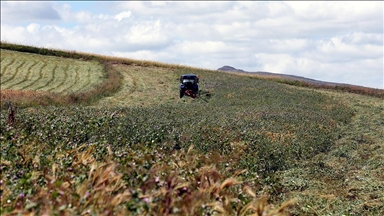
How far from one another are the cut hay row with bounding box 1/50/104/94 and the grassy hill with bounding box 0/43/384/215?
512cm

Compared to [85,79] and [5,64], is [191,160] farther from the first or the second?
[5,64]

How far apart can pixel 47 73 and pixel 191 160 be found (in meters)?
41.0

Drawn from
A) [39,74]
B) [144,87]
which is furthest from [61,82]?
[144,87]

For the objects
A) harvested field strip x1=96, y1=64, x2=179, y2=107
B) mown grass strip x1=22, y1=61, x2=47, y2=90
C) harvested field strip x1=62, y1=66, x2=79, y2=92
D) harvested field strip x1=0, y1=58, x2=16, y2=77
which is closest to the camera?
harvested field strip x1=96, y1=64, x2=179, y2=107

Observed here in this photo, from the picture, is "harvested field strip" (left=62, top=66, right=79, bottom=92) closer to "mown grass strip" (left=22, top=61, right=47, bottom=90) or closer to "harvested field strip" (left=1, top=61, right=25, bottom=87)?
"mown grass strip" (left=22, top=61, right=47, bottom=90)

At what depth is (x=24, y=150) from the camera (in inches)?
399

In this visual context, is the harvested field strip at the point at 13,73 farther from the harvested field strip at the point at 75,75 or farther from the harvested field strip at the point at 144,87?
the harvested field strip at the point at 144,87

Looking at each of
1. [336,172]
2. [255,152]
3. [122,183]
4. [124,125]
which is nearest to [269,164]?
[255,152]

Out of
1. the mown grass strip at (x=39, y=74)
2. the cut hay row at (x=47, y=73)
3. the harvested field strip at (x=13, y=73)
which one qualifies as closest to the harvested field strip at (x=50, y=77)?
the cut hay row at (x=47, y=73)

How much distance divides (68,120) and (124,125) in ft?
6.34

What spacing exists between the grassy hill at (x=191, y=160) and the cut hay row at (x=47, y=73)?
5.12 metres

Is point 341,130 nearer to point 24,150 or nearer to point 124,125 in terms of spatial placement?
point 124,125

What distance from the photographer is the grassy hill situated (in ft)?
22.6

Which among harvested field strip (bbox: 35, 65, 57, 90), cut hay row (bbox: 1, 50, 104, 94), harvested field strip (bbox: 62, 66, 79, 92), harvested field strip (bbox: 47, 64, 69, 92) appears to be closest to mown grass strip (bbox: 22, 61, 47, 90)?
cut hay row (bbox: 1, 50, 104, 94)
